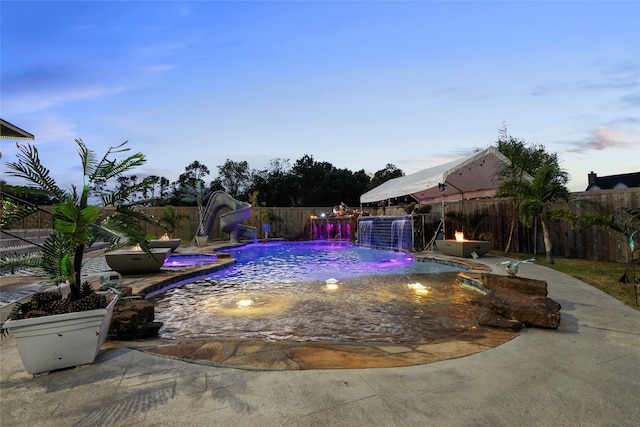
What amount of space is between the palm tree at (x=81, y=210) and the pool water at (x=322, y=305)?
1.46m

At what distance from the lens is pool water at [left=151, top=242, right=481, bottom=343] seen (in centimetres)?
410

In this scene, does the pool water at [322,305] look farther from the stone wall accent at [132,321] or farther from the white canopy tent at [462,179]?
the white canopy tent at [462,179]

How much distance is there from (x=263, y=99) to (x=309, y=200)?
20.1 m

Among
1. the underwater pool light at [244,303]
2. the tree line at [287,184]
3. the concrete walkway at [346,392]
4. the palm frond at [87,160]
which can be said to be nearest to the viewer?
the concrete walkway at [346,392]

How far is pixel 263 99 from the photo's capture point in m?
16.2

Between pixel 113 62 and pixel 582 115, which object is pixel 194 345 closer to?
pixel 113 62

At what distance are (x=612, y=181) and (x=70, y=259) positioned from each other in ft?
138

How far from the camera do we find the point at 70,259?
10.5ft

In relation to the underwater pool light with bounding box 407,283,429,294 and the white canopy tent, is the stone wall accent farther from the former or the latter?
the white canopy tent

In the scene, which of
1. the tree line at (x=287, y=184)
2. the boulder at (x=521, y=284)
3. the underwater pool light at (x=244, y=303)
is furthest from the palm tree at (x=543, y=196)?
the tree line at (x=287, y=184)

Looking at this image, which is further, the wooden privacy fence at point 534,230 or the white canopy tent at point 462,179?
the white canopy tent at point 462,179

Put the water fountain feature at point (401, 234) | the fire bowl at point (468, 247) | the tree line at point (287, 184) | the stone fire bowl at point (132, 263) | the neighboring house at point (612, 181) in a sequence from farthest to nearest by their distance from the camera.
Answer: the tree line at point (287, 184)
the neighboring house at point (612, 181)
the water fountain feature at point (401, 234)
the fire bowl at point (468, 247)
the stone fire bowl at point (132, 263)

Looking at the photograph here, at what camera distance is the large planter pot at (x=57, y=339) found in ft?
8.52

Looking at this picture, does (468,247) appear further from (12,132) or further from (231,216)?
(231,216)
